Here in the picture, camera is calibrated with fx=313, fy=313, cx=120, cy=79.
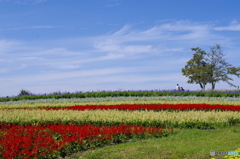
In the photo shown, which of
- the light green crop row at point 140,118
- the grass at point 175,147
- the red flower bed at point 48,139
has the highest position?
the light green crop row at point 140,118

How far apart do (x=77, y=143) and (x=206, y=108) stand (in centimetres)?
969

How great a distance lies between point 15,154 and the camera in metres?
7.82

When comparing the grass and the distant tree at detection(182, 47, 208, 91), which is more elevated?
the distant tree at detection(182, 47, 208, 91)

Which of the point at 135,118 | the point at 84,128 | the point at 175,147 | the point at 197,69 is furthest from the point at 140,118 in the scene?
the point at 197,69

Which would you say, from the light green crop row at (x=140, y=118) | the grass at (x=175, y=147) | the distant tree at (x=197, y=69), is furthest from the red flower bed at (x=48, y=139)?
the distant tree at (x=197, y=69)

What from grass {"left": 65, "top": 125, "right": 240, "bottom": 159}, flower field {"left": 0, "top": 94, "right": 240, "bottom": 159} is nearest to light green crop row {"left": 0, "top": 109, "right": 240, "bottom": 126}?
flower field {"left": 0, "top": 94, "right": 240, "bottom": 159}

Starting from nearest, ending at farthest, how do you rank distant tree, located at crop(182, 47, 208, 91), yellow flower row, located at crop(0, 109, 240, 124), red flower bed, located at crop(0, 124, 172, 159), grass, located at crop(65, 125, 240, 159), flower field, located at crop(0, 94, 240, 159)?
grass, located at crop(65, 125, 240, 159) < red flower bed, located at crop(0, 124, 172, 159) < flower field, located at crop(0, 94, 240, 159) < yellow flower row, located at crop(0, 109, 240, 124) < distant tree, located at crop(182, 47, 208, 91)

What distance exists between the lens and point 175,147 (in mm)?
8484

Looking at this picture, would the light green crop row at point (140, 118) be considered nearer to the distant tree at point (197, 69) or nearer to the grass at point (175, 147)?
the grass at point (175, 147)

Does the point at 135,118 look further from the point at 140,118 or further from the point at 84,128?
the point at 84,128

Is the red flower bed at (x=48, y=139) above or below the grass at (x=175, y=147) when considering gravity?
above

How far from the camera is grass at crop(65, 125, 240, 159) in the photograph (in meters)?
7.59

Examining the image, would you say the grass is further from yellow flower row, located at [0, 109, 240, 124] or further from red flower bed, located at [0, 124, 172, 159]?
yellow flower row, located at [0, 109, 240, 124]

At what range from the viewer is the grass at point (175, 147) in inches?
299
